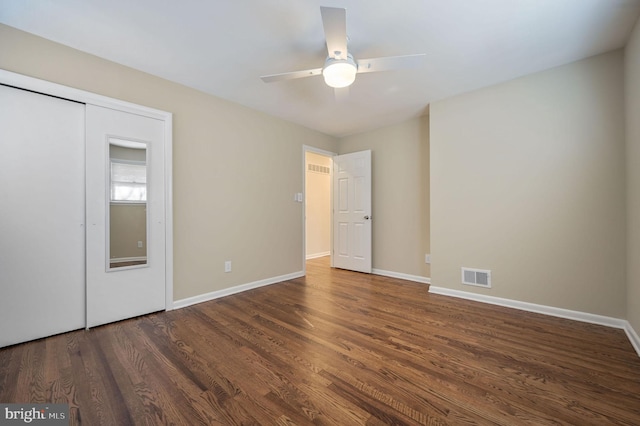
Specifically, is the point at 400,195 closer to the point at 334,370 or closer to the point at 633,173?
the point at 633,173

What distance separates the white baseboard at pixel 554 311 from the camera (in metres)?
2.19

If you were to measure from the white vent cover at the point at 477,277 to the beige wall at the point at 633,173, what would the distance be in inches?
42.1

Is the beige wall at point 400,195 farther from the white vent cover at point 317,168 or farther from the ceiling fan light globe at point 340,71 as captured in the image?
the ceiling fan light globe at point 340,71

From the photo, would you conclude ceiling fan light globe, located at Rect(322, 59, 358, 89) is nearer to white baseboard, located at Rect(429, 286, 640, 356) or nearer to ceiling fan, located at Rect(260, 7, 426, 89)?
ceiling fan, located at Rect(260, 7, 426, 89)

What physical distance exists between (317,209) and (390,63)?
450 cm

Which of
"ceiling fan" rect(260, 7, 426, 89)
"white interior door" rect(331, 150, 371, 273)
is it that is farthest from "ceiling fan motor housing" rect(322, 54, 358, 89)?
"white interior door" rect(331, 150, 371, 273)

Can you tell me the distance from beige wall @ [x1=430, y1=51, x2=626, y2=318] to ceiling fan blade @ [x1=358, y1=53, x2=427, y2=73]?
5.42 feet

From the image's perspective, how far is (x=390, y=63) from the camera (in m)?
1.94

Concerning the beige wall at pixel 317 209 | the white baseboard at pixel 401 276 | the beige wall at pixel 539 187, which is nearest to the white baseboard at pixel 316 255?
the beige wall at pixel 317 209

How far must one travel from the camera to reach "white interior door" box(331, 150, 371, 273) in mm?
4551

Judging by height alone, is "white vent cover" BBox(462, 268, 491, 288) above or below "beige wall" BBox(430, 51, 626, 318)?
A: below

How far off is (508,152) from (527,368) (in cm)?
221

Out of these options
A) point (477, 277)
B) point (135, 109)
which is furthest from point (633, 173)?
point (135, 109)

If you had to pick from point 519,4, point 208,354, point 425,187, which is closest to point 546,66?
point 519,4
